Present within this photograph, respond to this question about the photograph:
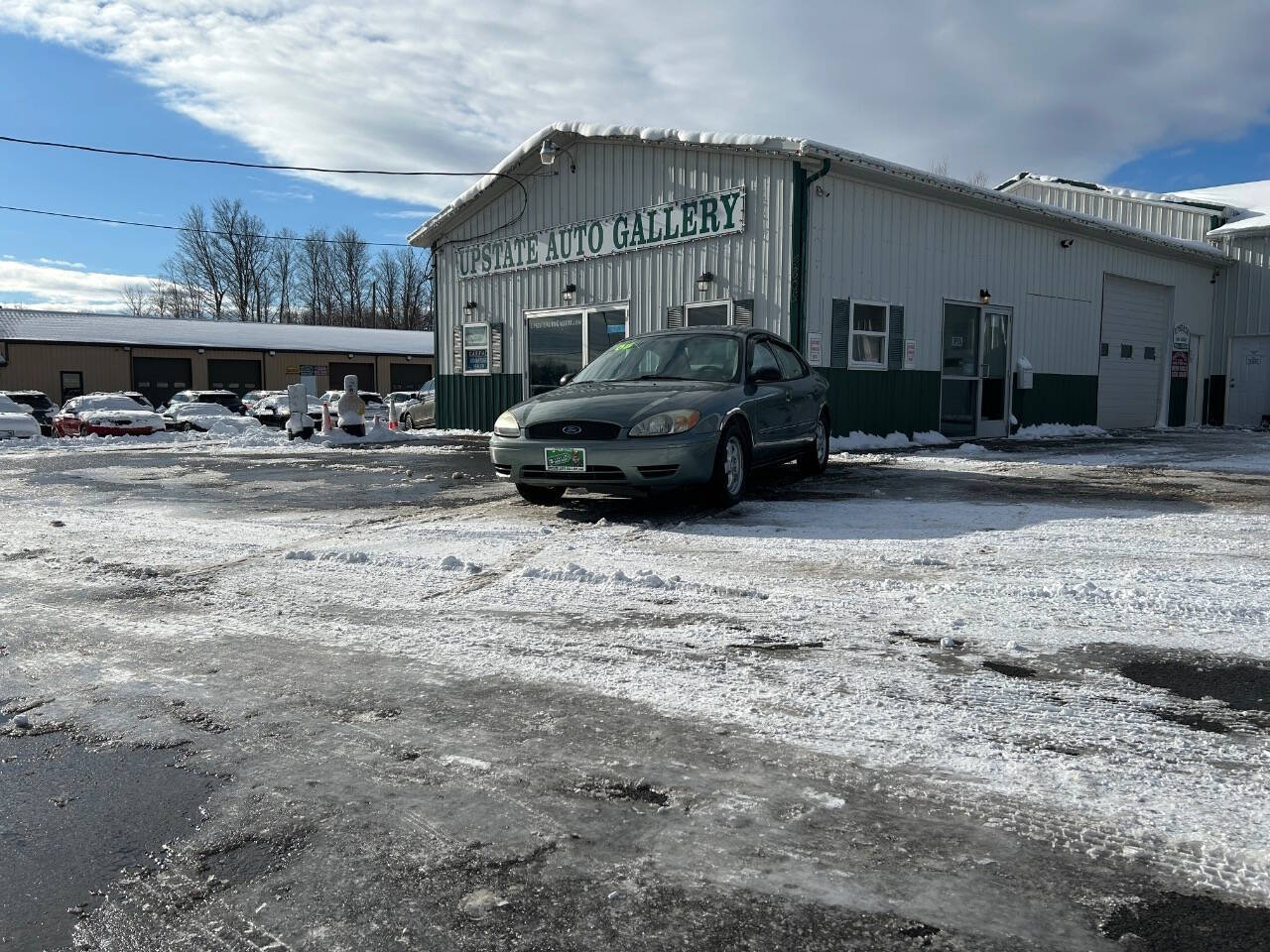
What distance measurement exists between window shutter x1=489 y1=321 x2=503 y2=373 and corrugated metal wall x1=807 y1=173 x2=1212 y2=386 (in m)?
7.43

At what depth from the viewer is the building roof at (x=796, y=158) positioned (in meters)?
12.7

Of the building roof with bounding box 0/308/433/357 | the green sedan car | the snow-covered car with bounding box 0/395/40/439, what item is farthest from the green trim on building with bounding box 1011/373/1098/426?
the building roof with bounding box 0/308/433/357

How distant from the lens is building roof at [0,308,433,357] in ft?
139

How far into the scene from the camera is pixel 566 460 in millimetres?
7145

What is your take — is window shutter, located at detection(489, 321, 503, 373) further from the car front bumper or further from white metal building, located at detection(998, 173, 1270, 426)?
white metal building, located at detection(998, 173, 1270, 426)

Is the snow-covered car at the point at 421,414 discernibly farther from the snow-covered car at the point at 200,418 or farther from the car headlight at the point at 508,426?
the car headlight at the point at 508,426

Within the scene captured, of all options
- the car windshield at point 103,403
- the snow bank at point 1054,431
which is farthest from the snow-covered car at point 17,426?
the snow bank at point 1054,431

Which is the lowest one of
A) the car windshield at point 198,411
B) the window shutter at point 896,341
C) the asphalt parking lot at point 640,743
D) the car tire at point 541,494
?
the asphalt parking lot at point 640,743

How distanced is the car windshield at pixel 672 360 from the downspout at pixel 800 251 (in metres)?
4.59

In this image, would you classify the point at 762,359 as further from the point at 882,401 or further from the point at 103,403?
the point at 103,403

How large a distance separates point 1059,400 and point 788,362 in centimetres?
1134

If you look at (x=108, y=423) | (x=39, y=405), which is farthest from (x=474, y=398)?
(x=39, y=405)

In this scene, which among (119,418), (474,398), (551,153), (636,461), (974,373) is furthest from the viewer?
(119,418)

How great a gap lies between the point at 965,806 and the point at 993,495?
6.29 meters
